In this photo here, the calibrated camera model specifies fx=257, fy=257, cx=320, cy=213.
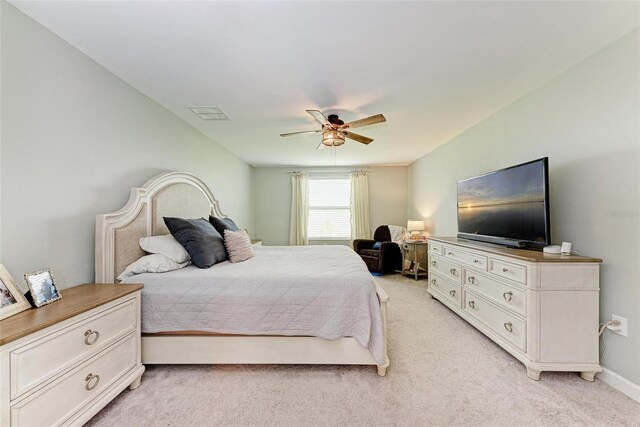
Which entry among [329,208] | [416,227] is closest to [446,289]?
[416,227]

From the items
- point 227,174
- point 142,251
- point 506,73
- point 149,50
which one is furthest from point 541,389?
point 227,174

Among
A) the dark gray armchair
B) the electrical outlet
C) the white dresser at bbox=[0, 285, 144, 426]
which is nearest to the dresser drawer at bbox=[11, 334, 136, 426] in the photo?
the white dresser at bbox=[0, 285, 144, 426]

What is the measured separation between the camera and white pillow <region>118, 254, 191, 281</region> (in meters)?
1.99

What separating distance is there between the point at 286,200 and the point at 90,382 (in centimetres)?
492

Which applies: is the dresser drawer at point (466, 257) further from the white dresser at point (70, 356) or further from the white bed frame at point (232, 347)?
the white dresser at point (70, 356)

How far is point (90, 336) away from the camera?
141 centimetres

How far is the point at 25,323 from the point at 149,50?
1.78m

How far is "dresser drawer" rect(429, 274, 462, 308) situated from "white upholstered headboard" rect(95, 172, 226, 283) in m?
3.14

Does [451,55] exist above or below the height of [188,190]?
above

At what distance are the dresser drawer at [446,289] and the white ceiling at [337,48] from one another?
1.99 meters

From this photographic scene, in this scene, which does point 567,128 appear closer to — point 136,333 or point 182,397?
point 182,397

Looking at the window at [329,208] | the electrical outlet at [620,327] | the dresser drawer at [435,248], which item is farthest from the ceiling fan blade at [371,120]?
the window at [329,208]

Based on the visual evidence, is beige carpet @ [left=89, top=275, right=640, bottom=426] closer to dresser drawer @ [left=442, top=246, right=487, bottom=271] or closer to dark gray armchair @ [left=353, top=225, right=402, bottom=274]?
dresser drawer @ [left=442, top=246, right=487, bottom=271]

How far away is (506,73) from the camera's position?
2.11 meters
